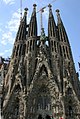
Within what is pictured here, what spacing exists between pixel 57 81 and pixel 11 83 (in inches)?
322

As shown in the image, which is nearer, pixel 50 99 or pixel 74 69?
pixel 50 99

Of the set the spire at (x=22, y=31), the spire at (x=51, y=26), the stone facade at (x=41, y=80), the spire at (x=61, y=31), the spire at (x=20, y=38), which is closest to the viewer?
the stone facade at (x=41, y=80)

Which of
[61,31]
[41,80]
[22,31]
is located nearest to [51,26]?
[61,31]

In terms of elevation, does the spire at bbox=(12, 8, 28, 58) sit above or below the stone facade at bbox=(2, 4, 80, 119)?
above

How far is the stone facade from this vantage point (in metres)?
44.0

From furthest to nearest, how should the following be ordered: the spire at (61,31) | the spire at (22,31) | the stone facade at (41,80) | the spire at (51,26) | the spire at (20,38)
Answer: the spire at (51,26) → the spire at (22,31) → the spire at (61,31) → the spire at (20,38) → the stone facade at (41,80)

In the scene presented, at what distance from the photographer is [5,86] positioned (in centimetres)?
4781

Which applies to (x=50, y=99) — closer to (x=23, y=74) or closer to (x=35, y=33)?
(x=23, y=74)

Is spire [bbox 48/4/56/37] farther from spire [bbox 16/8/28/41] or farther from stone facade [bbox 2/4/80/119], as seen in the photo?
spire [bbox 16/8/28/41]

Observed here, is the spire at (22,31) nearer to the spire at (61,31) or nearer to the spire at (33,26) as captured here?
the spire at (33,26)

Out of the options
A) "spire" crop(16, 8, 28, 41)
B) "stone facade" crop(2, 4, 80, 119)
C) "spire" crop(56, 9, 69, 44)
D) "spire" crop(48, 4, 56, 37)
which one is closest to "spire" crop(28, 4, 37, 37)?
"stone facade" crop(2, 4, 80, 119)

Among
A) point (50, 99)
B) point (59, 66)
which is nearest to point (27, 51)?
point (59, 66)

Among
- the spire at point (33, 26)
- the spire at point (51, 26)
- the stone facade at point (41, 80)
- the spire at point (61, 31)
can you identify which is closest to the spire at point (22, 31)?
the stone facade at point (41, 80)

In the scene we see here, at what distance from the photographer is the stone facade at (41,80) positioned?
4400 cm
